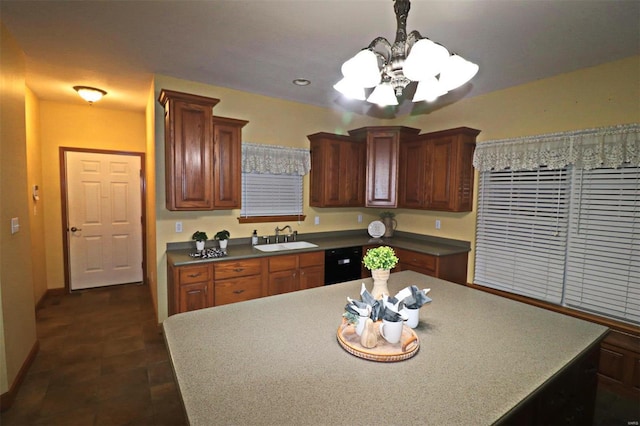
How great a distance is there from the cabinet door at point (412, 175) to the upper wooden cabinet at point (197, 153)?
2.06 m

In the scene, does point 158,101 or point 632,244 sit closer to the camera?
point 632,244

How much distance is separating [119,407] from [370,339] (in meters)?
2.08

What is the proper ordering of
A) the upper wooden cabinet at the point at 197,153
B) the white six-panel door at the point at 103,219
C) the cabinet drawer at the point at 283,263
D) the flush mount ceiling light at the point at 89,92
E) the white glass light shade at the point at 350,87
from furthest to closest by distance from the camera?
the white six-panel door at the point at 103,219, the flush mount ceiling light at the point at 89,92, the cabinet drawer at the point at 283,263, the upper wooden cabinet at the point at 197,153, the white glass light shade at the point at 350,87

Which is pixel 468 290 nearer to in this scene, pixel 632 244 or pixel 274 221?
pixel 632 244

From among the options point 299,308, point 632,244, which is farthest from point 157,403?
point 632,244

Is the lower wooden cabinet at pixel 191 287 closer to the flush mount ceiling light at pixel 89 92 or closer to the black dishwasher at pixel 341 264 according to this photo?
the black dishwasher at pixel 341 264

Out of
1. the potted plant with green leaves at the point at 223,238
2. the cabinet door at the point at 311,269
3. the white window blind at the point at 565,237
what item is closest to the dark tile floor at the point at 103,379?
the white window blind at the point at 565,237

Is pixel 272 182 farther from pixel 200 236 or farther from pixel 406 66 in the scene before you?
pixel 406 66

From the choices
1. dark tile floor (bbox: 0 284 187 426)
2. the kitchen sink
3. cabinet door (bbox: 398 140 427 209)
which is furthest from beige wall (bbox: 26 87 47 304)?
cabinet door (bbox: 398 140 427 209)

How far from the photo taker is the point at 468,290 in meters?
2.10

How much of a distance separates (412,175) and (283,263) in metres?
1.96

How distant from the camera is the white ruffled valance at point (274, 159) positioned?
3.69 metres

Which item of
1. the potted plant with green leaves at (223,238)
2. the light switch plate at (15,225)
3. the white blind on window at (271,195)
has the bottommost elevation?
the potted plant with green leaves at (223,238)

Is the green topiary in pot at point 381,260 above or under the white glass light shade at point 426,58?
under
